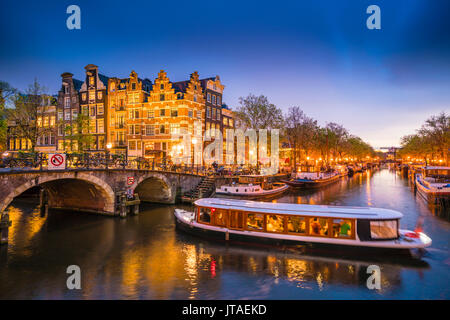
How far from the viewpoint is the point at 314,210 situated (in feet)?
53.2

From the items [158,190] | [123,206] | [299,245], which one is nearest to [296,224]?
[299,245]

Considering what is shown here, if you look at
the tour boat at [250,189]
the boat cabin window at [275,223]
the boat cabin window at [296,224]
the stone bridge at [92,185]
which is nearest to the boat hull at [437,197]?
the tour boat at [250,189]

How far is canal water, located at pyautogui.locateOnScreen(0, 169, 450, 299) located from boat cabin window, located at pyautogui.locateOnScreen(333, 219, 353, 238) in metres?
1.33

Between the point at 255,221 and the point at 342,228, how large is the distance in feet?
16.9

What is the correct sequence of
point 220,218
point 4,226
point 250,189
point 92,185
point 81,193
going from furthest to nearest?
point 250,189
point 81,193
point 92,185
point 220,218
point 4,226

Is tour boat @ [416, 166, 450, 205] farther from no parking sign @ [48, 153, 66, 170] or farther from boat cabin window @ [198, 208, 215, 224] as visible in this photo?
no parking sign @ [48, 153, 66, 170]

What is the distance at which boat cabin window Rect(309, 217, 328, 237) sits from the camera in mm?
15325

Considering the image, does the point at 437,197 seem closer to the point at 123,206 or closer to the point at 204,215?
the point at 204,215

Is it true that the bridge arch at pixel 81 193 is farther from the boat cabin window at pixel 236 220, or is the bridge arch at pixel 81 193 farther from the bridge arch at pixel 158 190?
the boat cabin window at pixel 236 220

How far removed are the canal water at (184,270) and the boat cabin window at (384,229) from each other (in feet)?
4.34

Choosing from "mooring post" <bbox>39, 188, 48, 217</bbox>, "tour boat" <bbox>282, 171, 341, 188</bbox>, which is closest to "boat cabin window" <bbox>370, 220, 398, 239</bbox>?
"mooring post" <bbox>39, 188, 48, 217</bbox>

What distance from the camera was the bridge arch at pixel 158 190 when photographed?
31391 mm

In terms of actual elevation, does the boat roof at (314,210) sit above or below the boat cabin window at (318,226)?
above
